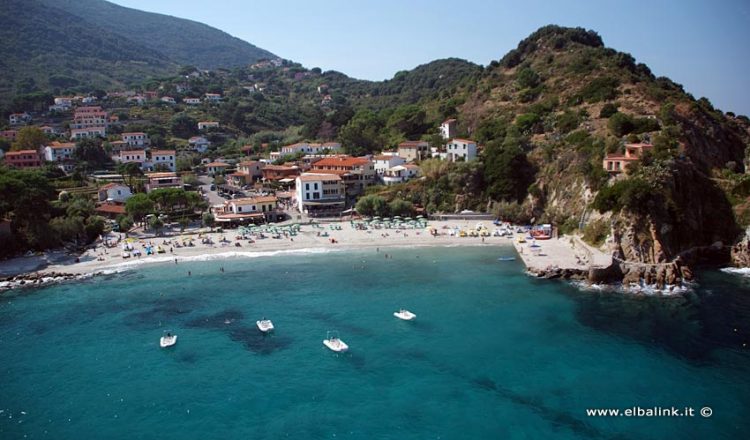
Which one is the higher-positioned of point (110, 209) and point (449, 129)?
point (449, 129)

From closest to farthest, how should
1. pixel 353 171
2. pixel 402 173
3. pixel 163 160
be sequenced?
pixel 402 173 → pixel 353 171 → pixel 163 160

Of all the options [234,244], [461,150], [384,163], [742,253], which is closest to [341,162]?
[384,163]

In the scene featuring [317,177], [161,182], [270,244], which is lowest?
[270,244]

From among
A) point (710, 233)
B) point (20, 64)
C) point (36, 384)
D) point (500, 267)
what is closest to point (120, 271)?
point (36, 384)

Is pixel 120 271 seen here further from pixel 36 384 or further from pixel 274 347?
pixel 274 347

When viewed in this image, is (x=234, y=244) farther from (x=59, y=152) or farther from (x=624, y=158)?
(x=59, y=152)

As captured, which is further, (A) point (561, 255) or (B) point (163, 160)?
(B) point (163, 160)

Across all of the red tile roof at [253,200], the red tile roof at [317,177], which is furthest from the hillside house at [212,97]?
the red tile roof at [253,200]

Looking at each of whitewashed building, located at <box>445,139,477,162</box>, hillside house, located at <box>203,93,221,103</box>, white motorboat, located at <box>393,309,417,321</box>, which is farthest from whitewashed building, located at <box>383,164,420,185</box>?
hillside house, located at <box>203,93,221,103</box>

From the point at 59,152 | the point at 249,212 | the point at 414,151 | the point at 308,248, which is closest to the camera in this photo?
the point at 308,248
